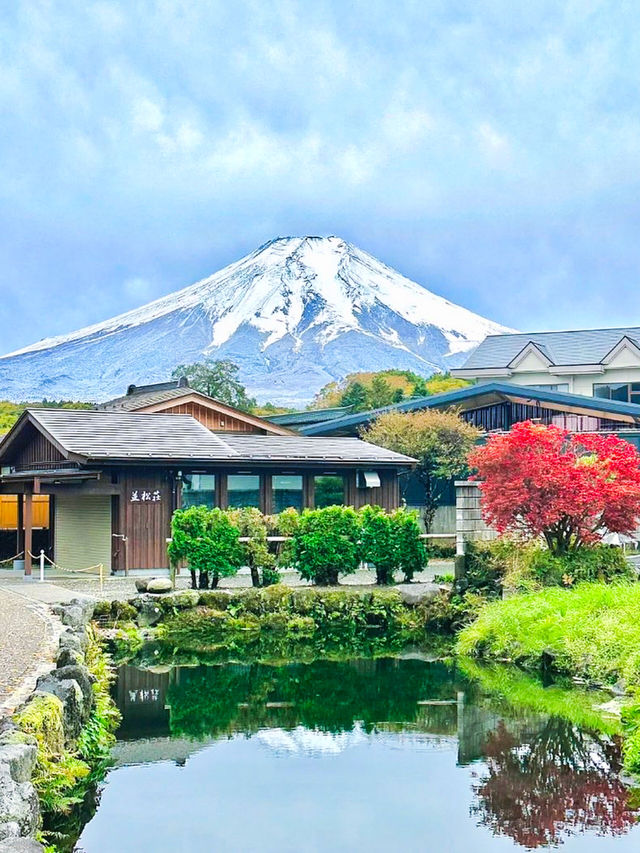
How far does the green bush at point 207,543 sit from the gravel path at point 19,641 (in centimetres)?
354

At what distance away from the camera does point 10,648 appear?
1234 centimetres

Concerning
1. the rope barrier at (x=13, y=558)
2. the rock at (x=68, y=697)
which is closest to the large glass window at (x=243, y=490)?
the rope barrier at (x=13, y=558)


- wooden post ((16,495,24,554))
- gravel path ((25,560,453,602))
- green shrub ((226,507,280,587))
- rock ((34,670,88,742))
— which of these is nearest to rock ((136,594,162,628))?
gravel path ((25,560,453,602))

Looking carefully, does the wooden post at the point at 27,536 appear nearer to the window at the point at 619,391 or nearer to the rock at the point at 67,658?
the rock at the point at 67,658

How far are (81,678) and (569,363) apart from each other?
38.1m

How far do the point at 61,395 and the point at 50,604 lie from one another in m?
129

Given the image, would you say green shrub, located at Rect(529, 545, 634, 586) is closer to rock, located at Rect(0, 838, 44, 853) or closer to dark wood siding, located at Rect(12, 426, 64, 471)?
dark wood siding, located at Rect(12, 426, 64, 471)

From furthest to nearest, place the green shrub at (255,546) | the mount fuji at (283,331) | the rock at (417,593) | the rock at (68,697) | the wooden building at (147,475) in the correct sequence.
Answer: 1. the mount fuji at (283,331)
2. the wooden building at (147,475)
3. the green shrub at (255,546)
4. the rock at (417,593)
5. the rock at (68,697)

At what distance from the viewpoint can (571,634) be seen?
45.7 ft

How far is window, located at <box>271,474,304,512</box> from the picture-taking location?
2562 centimetres

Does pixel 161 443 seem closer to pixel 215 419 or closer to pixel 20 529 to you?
pixel 20 529

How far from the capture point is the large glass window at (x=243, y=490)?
24969 mm

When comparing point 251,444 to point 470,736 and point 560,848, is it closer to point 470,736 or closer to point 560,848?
point 470,736

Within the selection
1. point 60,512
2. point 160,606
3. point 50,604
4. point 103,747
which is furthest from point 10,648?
point 60,512
